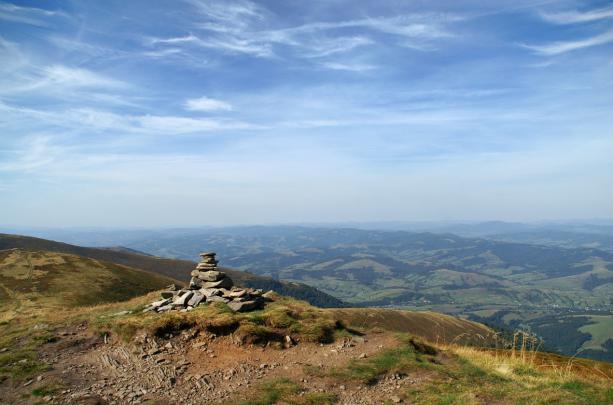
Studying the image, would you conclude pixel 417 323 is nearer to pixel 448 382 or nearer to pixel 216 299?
pixel 216 299

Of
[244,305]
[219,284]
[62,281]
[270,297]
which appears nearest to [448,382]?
[244,305]

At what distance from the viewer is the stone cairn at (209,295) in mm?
23734

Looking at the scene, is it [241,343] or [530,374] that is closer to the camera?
[530,374]

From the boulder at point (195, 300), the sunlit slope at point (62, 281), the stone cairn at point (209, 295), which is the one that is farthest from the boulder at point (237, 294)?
the sunlit slope at point (62, 281)

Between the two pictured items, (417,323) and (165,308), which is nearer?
(165,308)

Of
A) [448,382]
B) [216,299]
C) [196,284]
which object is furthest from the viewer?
[196,284]

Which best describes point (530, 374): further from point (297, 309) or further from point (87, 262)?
point (87, 262)

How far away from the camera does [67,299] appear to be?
2016 inches

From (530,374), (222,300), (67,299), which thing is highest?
(222,300)

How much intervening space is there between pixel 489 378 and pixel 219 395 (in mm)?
11533

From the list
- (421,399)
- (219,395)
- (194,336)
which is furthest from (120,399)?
(421,399)

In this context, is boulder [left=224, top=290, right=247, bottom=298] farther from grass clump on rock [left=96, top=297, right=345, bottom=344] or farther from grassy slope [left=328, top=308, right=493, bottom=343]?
grassy slope [left=328, top=308, right=493, bottom=343]

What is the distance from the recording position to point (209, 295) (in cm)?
2511

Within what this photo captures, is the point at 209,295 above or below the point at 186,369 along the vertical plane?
above
